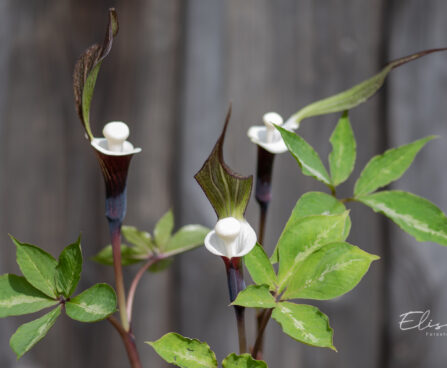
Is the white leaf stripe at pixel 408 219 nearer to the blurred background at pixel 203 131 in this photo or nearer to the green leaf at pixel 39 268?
the green leaf at pixel 39 268

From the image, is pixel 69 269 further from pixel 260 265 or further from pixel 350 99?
pixel 350 99

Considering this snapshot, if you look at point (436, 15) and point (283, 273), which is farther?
point (436, 15)

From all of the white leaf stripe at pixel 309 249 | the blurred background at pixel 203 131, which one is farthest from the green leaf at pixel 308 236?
the blurred background at pixel 203 131

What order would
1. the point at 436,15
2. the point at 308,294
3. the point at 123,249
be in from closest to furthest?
1. the point at 308,294
2. the point at 123,249
3. the point at 436,15

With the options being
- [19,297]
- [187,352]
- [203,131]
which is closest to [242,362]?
[187,352]

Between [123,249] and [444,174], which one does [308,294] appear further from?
[444,174]

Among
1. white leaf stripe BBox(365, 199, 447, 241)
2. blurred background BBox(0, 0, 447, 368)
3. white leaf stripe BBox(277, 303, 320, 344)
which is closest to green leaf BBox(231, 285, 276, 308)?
white leaf stripe BBox(277, 303, 320, 344)

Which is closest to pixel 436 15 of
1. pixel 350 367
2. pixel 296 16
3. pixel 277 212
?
pixel 296 16
